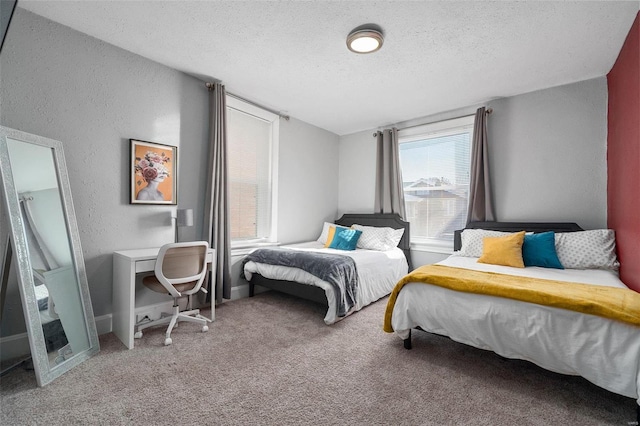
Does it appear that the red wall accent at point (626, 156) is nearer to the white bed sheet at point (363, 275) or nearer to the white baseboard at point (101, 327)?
the white bed sheet at point (363, 275)

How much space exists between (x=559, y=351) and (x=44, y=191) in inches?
141

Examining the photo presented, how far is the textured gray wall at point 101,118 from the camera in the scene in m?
2.07

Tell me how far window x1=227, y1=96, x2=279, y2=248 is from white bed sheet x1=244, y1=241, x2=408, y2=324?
0.62 meters

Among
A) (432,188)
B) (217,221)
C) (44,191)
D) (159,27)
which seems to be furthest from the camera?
(432,188)

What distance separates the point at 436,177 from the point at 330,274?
2.44 meters

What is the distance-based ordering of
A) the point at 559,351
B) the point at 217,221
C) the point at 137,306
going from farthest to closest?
the point at 217,221
the point at 137,306
the point at 559,351

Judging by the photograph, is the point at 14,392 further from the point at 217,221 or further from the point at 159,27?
the point at 159,27

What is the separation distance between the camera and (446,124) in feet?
12.8

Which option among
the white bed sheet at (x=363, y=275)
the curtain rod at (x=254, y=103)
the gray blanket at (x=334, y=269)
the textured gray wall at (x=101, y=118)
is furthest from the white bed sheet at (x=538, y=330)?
the curtain rod at (x=254, y=103)

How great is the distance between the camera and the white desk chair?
7.23 ft

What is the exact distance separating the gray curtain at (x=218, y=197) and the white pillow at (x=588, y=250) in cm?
350

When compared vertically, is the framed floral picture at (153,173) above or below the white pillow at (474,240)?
above

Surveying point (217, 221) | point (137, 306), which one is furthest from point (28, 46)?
point (137, 306)

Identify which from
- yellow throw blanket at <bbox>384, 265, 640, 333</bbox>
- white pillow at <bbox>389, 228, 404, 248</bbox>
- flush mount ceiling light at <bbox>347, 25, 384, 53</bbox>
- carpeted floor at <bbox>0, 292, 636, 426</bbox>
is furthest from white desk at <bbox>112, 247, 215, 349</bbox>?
white pillow at <bbox>389, 228, 404, 248</bbox>
